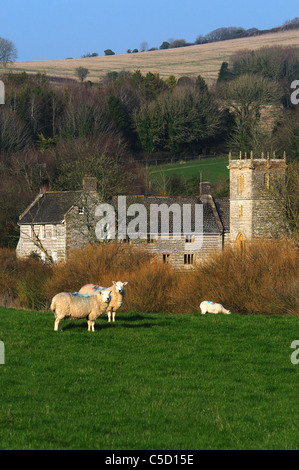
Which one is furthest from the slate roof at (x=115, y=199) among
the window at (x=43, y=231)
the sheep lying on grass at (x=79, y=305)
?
the sheep lying on grass at (x=79, y=305)

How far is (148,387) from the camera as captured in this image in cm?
1409

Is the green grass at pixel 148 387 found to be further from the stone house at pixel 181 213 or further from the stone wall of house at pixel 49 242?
the stone wall of house at pixel 49 242

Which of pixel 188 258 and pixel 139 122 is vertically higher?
pixel 139 122

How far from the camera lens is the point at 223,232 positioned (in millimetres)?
73562

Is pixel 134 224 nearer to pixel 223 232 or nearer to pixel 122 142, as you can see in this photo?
pixel 223 232

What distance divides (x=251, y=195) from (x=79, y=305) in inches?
2007

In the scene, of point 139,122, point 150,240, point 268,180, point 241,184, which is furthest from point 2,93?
point 268,180

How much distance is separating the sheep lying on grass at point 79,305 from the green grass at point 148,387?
0.43m

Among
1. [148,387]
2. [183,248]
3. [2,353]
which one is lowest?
[183,248]

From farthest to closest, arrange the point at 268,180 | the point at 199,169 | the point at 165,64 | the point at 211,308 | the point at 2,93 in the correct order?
the point at 165,64, the point at 2,93, the point at 199,169, the point at 268,180, the point at 211,308

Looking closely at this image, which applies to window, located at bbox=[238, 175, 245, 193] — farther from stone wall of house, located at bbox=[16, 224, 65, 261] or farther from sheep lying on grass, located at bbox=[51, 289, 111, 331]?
sheep lying on grass, located at bbox=[51, 289, 111, 331]

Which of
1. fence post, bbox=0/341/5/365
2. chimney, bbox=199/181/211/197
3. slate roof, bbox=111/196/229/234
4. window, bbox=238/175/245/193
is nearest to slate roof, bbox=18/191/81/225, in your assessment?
slate roof, bbox=111/196/229/234

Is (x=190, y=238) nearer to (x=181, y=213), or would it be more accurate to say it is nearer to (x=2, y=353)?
(x=181, y=213)
